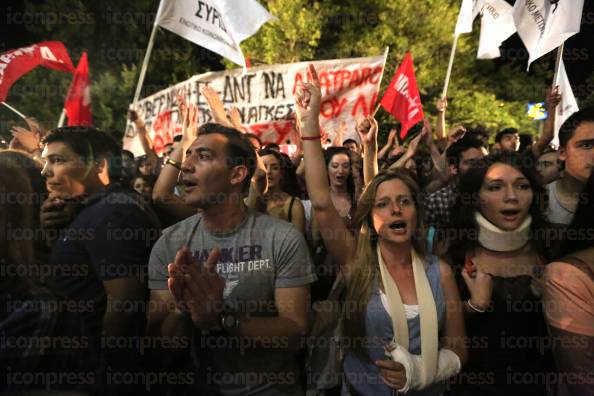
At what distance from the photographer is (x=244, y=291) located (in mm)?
2516

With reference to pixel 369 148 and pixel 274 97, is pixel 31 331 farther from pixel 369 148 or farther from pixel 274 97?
pixel 274 97

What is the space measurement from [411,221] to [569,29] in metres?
3.77

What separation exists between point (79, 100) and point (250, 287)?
238 inches

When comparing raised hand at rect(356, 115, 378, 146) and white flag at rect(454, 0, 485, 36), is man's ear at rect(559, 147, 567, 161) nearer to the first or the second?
raised hand at rect(356, 115, 378, 146)

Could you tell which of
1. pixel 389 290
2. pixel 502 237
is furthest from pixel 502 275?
pixel 389 290

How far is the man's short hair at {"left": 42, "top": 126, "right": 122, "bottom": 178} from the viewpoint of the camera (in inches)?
122

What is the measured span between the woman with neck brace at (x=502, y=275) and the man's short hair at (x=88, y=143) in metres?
1.94

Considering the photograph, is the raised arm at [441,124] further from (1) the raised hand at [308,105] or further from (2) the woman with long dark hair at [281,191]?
(1) the raised hand at [308,105]

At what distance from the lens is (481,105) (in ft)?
60.5

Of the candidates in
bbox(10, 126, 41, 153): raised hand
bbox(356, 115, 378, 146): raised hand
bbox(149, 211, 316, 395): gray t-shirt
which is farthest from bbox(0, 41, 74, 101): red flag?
bbox(149, 211, 316, 395): gray t-shirt

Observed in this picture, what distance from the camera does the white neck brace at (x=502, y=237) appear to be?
9.30 feet

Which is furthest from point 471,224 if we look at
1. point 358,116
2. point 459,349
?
point 358,116

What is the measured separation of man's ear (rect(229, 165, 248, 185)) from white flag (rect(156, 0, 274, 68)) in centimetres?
354

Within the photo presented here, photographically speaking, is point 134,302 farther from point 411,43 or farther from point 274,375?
Answer: point 411,43
